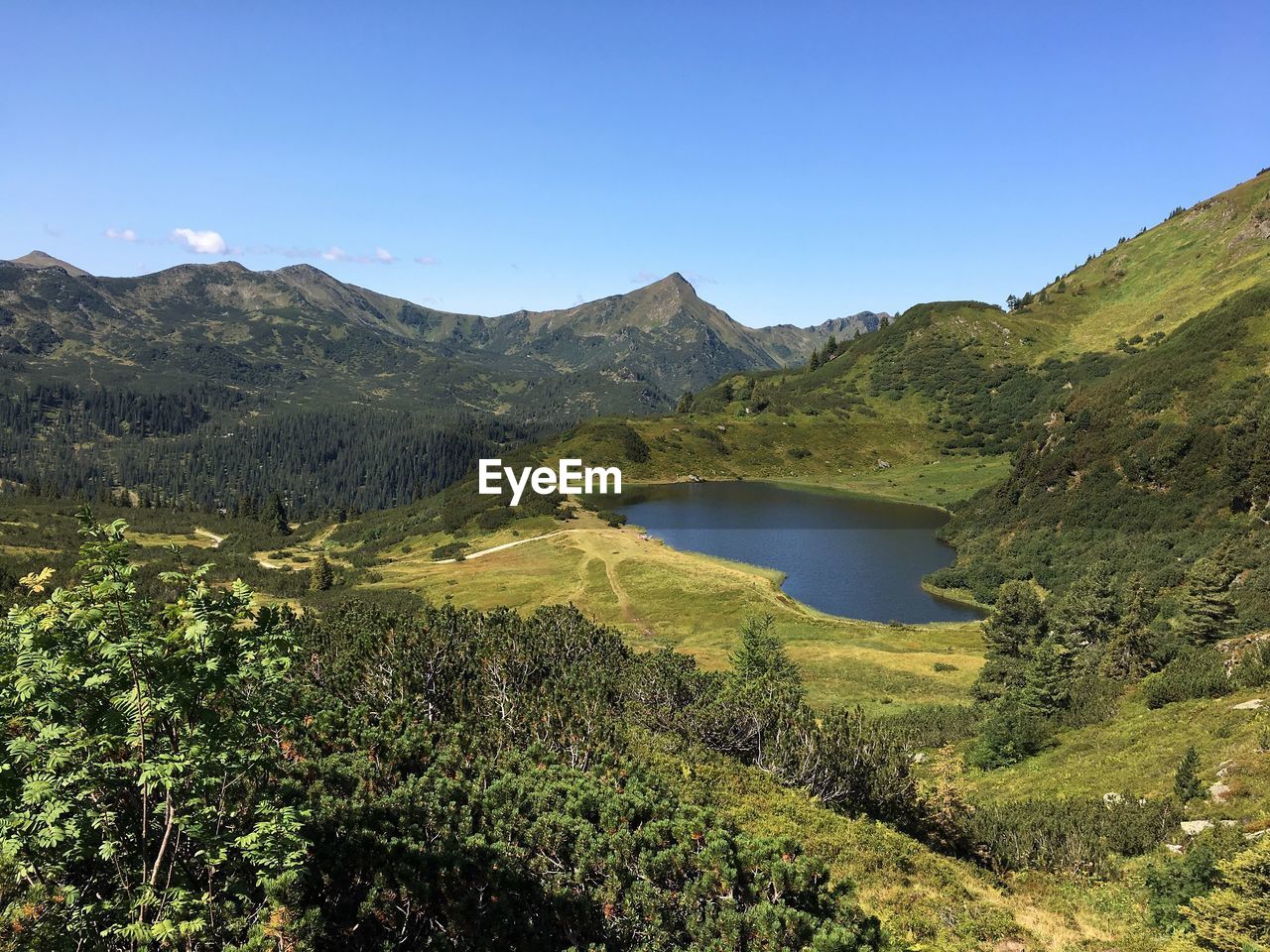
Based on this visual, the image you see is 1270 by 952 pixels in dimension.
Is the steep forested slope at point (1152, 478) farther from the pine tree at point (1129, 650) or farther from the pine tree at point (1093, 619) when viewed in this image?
the pine tree at point (1129, 650)

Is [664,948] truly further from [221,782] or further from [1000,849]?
[1000,849]

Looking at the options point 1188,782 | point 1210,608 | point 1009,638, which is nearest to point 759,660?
point 1009,638

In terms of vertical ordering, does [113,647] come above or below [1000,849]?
above

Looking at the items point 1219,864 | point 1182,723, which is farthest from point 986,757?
point 1219,864

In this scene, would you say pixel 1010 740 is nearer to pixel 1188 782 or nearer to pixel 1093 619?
pixel 1188 782

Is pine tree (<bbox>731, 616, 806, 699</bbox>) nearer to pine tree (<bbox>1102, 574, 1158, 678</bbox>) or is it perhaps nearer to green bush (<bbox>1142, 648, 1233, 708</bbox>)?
green bush (<bbox>1142, 648, 1233, 708</bbox>)
